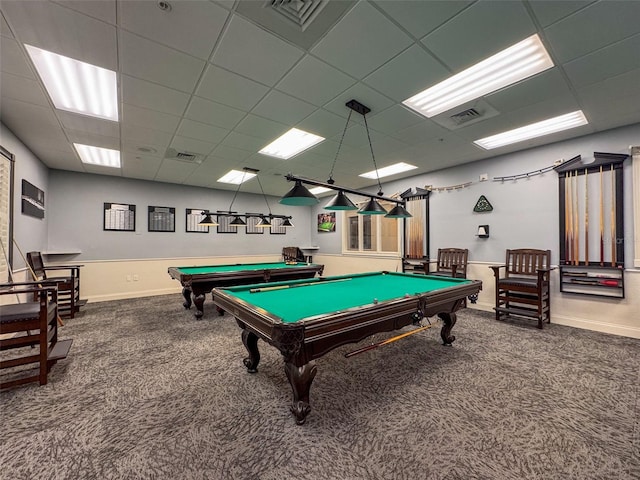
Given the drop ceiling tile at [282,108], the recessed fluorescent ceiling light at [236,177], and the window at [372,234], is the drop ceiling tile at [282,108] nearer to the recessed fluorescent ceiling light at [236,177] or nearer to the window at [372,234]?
the recessed fluorescent ceiling light at [236,177]

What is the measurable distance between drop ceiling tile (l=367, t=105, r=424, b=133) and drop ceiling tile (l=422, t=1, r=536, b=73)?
2.66 feet

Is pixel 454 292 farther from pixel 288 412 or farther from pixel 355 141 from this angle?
pixel 355 141

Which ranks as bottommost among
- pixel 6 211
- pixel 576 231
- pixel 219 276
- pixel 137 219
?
pixel 219 276

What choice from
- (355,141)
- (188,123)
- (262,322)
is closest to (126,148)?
(188,123)

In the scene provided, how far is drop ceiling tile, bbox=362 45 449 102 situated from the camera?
2156 mm

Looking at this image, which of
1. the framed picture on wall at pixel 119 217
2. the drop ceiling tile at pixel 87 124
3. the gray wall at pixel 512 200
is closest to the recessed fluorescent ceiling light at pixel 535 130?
the gray wall at pixel 512 200

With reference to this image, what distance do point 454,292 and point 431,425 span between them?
1.35 m

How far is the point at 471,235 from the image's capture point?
16.3ft

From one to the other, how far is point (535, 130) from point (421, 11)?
118 inches

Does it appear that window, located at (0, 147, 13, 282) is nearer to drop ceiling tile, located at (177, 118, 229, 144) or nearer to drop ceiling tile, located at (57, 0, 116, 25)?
drop ceiling tile, located at (177, 118, 229, 144)

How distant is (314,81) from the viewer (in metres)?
2.46

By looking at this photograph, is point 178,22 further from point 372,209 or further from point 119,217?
point 119,217

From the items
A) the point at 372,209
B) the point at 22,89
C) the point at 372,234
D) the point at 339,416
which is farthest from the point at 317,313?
the point at 372,234

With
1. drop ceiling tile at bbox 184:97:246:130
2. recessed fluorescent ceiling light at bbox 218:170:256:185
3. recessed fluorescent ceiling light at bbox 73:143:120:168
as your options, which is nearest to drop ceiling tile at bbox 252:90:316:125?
drop ceiling tile at bbox 184:97:246:130
